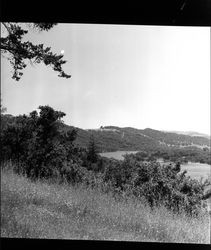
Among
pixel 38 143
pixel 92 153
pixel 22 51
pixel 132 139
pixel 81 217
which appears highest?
pixel 22 51

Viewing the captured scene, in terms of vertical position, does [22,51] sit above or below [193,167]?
above

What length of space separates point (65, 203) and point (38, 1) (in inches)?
123

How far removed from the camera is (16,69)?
7336 mm

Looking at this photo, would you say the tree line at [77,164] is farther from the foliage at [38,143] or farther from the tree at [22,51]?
the tree at [22,51]

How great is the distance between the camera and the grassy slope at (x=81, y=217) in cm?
547

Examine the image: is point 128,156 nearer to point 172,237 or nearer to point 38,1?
point 172,237

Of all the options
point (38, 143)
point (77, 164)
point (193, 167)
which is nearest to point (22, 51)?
point (38, 143)

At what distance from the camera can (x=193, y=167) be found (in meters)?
9.87

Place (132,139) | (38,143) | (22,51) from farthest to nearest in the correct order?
1. (132,139)
2. (38,143)
3. (22,51)

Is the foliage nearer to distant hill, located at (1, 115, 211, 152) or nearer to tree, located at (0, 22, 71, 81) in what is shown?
distant hill, located at (1, 115, 211, 152)

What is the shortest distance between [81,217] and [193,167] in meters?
4.62

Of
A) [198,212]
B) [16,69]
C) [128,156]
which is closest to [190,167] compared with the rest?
[128,156]

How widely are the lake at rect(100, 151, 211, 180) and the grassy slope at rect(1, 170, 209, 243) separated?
8.25 feet

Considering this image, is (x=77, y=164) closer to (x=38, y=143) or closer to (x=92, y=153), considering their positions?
(x=92, y=153)
